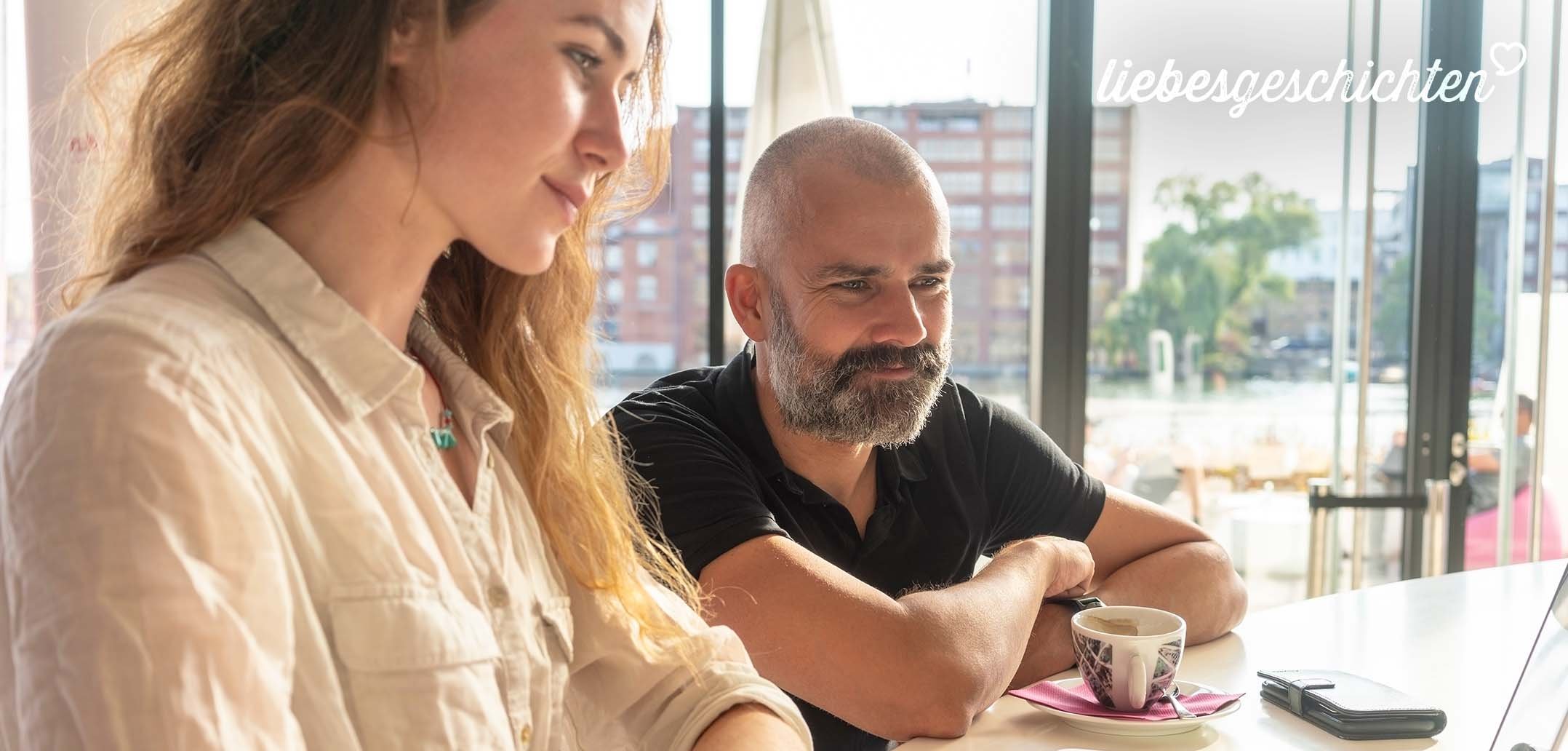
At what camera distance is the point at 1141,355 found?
142 inches

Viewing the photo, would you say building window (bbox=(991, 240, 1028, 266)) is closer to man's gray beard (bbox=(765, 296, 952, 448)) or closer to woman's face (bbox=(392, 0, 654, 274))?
man's gray beard (bbox=(765, 296, 952, 448))

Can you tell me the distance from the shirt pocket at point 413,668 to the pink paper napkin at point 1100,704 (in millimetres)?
722

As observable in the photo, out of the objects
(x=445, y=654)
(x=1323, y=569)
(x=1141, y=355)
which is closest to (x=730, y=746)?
(x=445, y=654)

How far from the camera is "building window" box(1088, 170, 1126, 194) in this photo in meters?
3.54

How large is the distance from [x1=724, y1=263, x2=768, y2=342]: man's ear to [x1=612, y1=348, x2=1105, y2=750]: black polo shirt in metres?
0.05

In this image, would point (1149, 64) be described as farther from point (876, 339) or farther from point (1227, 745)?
point (1227, 745)

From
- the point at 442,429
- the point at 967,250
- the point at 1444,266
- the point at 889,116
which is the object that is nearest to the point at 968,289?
the point at 967,250

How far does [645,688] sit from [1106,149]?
9.22 feet

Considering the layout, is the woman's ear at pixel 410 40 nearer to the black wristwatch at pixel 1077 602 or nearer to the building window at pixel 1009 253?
the black wristwatch at pixel 1077 602

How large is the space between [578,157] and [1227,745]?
34.7 inches

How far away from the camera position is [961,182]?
3.59m

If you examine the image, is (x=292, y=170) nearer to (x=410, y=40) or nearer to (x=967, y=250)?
(x=410, y=40)

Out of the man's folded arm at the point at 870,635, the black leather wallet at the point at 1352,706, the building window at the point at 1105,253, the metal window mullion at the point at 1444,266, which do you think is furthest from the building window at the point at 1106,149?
the black leather wallet at the point at 1352,706

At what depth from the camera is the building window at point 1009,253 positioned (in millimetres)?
3594
